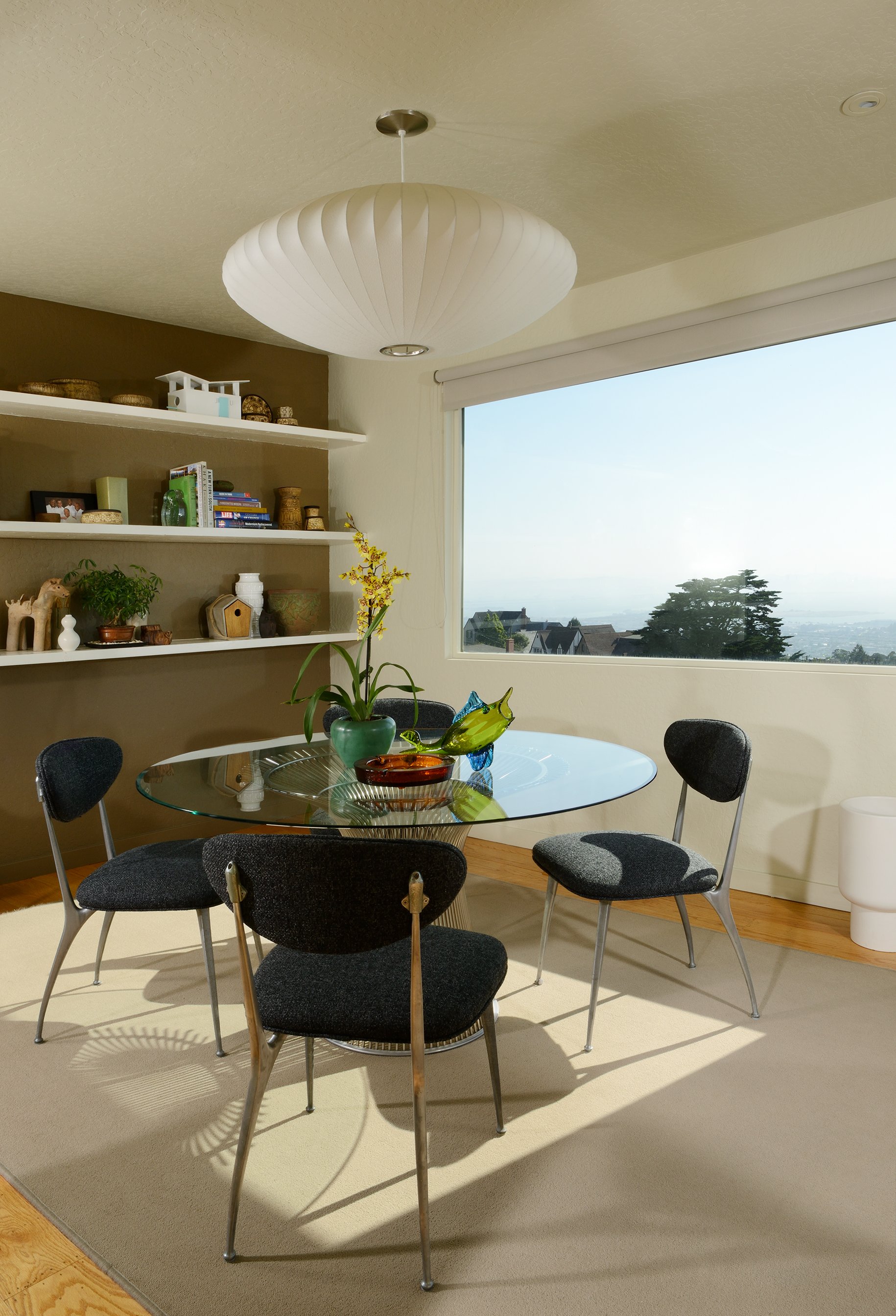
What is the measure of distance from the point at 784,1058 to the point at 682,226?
2768mm

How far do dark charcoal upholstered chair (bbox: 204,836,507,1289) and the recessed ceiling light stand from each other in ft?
7.45

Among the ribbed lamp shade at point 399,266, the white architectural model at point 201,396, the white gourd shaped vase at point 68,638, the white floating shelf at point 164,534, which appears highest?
the white architectural model at point 201,396

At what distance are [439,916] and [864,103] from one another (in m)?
2.42

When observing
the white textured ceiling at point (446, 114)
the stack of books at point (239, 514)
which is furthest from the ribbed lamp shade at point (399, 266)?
the stack of books at point (239, 514)

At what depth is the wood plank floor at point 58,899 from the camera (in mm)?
1514

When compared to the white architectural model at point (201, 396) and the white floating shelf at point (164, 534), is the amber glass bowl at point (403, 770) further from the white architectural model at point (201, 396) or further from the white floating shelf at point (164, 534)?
the white architectural model at point (201, 396)

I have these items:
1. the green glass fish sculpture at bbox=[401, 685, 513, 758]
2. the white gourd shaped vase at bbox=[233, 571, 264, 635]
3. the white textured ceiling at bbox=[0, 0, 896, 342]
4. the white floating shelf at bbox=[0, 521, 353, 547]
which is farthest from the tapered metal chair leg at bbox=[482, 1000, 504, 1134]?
the white gourd shaped vase at bbox=[233, 571, 264, 635]

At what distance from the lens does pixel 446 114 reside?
2436 millimetres

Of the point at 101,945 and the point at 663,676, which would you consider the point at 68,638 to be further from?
the point at 663,676

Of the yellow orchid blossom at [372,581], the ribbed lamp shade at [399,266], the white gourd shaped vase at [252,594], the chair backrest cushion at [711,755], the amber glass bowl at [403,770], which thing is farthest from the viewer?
the white gourd shaped vase at [252,594]

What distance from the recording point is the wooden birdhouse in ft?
14.4

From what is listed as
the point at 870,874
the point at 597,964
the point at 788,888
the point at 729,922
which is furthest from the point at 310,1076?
the point at 788,888

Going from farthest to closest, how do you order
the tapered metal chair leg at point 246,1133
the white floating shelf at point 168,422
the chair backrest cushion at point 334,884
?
the white floating shelf at point 168,422 → the tapered metal chair leg at point 246,1133 → the chair backrest cushion at point 334,884

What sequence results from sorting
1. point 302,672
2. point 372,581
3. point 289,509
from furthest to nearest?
point 289,509 → point 372,581 → point 302,672
